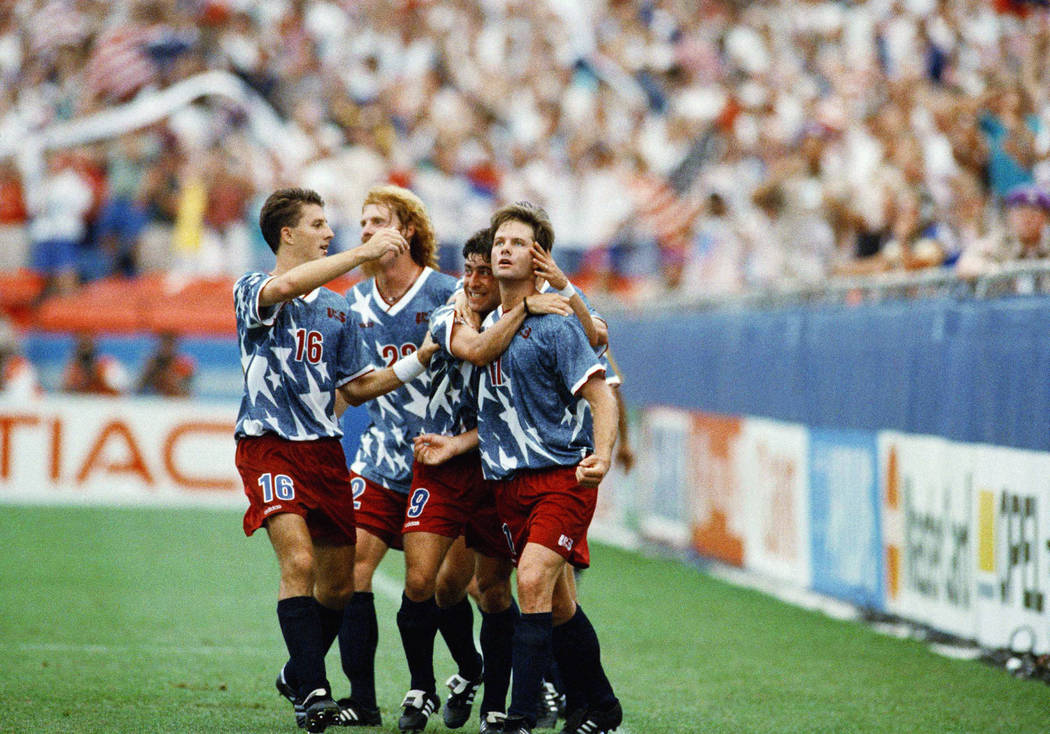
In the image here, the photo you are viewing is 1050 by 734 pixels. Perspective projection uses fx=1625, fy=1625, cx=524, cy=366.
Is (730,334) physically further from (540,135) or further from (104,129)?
(104,129)

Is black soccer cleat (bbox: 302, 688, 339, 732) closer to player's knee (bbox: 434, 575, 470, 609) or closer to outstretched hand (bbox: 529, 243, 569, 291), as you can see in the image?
player's knee (bbox: 434, 575, 470, 609)

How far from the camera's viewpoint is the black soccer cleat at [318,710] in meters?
6.18

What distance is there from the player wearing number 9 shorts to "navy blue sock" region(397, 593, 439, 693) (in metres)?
0.31

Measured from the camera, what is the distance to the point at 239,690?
762 cm

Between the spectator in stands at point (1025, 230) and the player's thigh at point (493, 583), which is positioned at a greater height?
the spectator in stands at point (1025, 230)

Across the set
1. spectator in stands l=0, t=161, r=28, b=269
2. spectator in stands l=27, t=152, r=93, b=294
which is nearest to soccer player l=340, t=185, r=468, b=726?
spectator in stands l=27, t=152, r=93, b=294

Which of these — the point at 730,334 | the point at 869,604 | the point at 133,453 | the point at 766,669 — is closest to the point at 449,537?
the point at 766,669

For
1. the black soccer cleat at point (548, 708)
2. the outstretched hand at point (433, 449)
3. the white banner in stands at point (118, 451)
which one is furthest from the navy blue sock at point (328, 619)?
the white banner in stands at point (118, 451)

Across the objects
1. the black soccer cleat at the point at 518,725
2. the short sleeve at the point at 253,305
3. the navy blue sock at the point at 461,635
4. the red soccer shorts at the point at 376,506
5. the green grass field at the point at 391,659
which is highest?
the short sleeve at the point at 253,305

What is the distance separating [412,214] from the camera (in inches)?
280

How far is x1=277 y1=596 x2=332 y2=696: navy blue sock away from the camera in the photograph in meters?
6.29

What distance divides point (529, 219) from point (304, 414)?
1.23 m

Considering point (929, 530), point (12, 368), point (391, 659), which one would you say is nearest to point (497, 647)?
point (391, 659)

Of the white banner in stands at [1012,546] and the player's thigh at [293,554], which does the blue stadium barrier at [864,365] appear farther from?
the player's thigh at [293,554]
